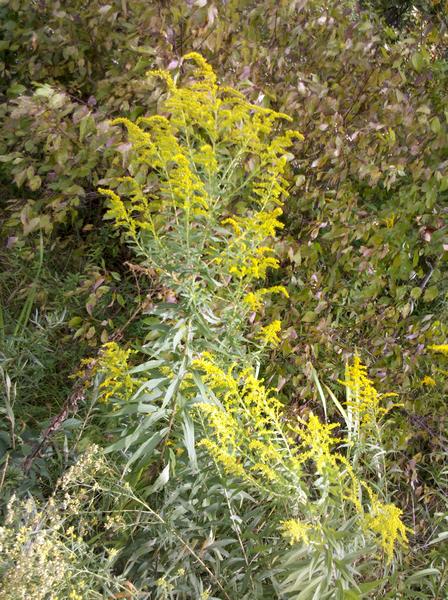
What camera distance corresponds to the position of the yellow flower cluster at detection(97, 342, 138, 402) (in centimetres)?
228

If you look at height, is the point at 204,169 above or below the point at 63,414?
above

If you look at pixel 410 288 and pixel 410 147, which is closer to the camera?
pixel 410 147

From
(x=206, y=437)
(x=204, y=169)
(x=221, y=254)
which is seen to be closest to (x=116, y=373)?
(x=206, y=437)

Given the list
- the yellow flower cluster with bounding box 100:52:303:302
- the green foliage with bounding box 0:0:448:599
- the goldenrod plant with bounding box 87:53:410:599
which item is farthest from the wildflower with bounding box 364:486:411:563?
the yellow flower cluster with bounding box 100:52:303:302

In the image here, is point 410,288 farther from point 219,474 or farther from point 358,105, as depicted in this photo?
point 219,474

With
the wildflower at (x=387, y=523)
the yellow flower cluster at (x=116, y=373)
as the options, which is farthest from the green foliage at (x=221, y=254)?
the wildflower at (x=387, y=523)

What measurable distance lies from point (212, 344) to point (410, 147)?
166 cm

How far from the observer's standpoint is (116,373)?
2.32 metres

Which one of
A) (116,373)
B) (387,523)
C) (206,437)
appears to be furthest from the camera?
(116,373)

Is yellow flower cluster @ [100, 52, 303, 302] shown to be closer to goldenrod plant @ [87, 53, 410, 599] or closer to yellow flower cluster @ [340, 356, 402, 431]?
goldenrod plant @ [87, 53, 410, 599]

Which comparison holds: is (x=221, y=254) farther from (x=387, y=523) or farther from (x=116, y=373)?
(x=387, y=523)

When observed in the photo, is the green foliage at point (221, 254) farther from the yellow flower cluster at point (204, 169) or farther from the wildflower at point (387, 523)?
the wildflower at point (387, 523)

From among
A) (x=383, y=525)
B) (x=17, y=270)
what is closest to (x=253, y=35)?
(x=17, y=270)

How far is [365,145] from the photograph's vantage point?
10.7 feet
